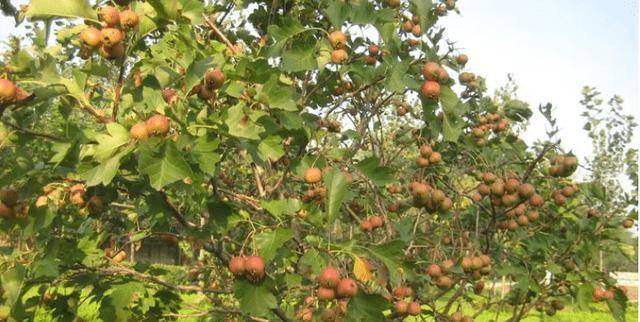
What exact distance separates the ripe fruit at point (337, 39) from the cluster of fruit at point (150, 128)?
1.10 metres

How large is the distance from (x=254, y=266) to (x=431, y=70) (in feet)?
3.92

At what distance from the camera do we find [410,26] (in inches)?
Result: 156

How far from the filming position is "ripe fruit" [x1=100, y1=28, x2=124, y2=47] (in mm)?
1993

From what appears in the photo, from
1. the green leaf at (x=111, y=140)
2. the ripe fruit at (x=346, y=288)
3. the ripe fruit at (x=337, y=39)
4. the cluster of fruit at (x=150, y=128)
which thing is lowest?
the ripe fruit at (x=346, y=288)

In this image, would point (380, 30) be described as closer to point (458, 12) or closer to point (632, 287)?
point (458, 12)

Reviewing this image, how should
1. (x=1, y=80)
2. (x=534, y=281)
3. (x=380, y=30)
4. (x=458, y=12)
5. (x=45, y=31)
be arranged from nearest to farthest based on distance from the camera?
1. (x=1, y=80)
2. (x=45, y=31)
3. (x=380, y=30)
4. (x=534, y=281)
5. (x=458, y=12)

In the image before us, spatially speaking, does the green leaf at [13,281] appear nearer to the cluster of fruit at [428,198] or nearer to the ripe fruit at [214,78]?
the ripe fruit at [214,78]

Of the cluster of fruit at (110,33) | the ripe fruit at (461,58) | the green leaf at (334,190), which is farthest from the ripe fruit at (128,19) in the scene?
the ripe fruit at (461,58)

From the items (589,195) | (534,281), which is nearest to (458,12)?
(589,195)

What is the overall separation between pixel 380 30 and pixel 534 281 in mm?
2471

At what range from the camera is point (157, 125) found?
1.91m

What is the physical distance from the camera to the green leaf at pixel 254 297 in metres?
2.28

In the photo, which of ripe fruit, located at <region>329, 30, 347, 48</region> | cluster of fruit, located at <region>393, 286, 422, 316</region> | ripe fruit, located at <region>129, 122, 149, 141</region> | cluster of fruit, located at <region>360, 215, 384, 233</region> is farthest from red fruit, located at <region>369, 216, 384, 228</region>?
ripe fruit, located at <region>129, 122, 149, 141</region>

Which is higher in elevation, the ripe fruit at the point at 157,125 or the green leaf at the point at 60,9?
the green leaf at the point at 60,9
